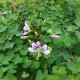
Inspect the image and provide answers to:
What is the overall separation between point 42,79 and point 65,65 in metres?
0.20

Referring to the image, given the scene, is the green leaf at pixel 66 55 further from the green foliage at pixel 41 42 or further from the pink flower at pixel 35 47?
the pink flower at pixel 35 47

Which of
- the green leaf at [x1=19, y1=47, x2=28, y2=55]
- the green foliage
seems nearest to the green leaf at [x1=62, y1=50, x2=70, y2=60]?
the green foliage

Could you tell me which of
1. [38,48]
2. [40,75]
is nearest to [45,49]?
[38,48]

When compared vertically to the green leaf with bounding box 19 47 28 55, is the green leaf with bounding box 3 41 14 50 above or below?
above

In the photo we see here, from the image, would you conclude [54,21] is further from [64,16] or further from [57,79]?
[57,79]

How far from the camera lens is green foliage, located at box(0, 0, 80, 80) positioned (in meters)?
1.65

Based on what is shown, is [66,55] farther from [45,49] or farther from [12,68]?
[12,68]

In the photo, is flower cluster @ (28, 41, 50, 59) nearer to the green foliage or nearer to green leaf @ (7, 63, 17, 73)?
the green foliage

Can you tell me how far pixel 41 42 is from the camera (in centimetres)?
171

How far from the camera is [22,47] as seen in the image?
1721 mm

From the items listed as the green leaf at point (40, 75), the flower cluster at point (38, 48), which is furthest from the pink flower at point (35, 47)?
the green leaf at point (40, 75)

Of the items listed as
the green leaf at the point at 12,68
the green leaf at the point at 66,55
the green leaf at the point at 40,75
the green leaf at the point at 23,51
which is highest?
the green leaf at the point at 23,51

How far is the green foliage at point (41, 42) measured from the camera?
1.65 m

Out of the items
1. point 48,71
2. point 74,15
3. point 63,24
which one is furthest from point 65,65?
point 74,15
